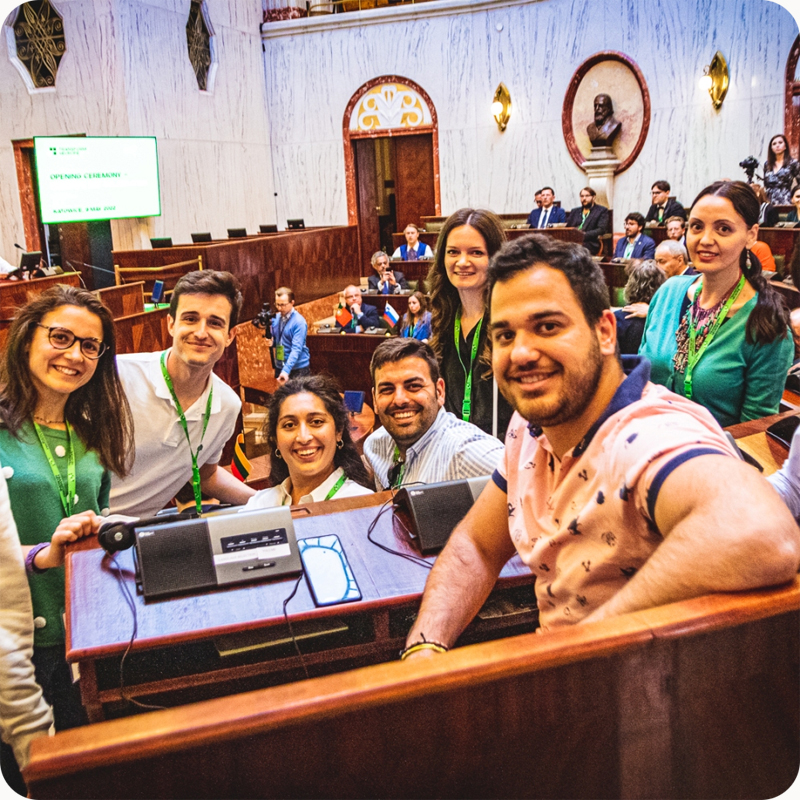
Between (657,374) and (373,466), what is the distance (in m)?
0.88

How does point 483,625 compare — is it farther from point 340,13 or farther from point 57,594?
point 340,13

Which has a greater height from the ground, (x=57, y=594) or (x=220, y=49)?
(x=220, y=49)

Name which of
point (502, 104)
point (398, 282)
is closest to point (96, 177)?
point (398, 282)

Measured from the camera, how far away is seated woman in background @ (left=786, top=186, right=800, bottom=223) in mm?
6877

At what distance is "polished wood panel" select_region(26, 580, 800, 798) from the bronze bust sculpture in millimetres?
10314

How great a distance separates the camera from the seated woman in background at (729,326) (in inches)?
84.9

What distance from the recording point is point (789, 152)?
957cm

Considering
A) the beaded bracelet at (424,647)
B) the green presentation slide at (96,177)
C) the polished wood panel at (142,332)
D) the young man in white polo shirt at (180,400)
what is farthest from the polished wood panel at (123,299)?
the beaded bracelet at (424,647)

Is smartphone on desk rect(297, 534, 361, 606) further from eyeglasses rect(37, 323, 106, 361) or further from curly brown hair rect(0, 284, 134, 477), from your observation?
eyeglasses rect(37, 323, 106, 361)

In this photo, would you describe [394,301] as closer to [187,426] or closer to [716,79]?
[187,426]

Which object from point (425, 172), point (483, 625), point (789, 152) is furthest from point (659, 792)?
point (425, 172)

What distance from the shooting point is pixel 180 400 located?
259 centimetres

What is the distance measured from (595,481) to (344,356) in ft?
18.0

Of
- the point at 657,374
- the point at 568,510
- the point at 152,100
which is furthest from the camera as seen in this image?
the point at 152,100
